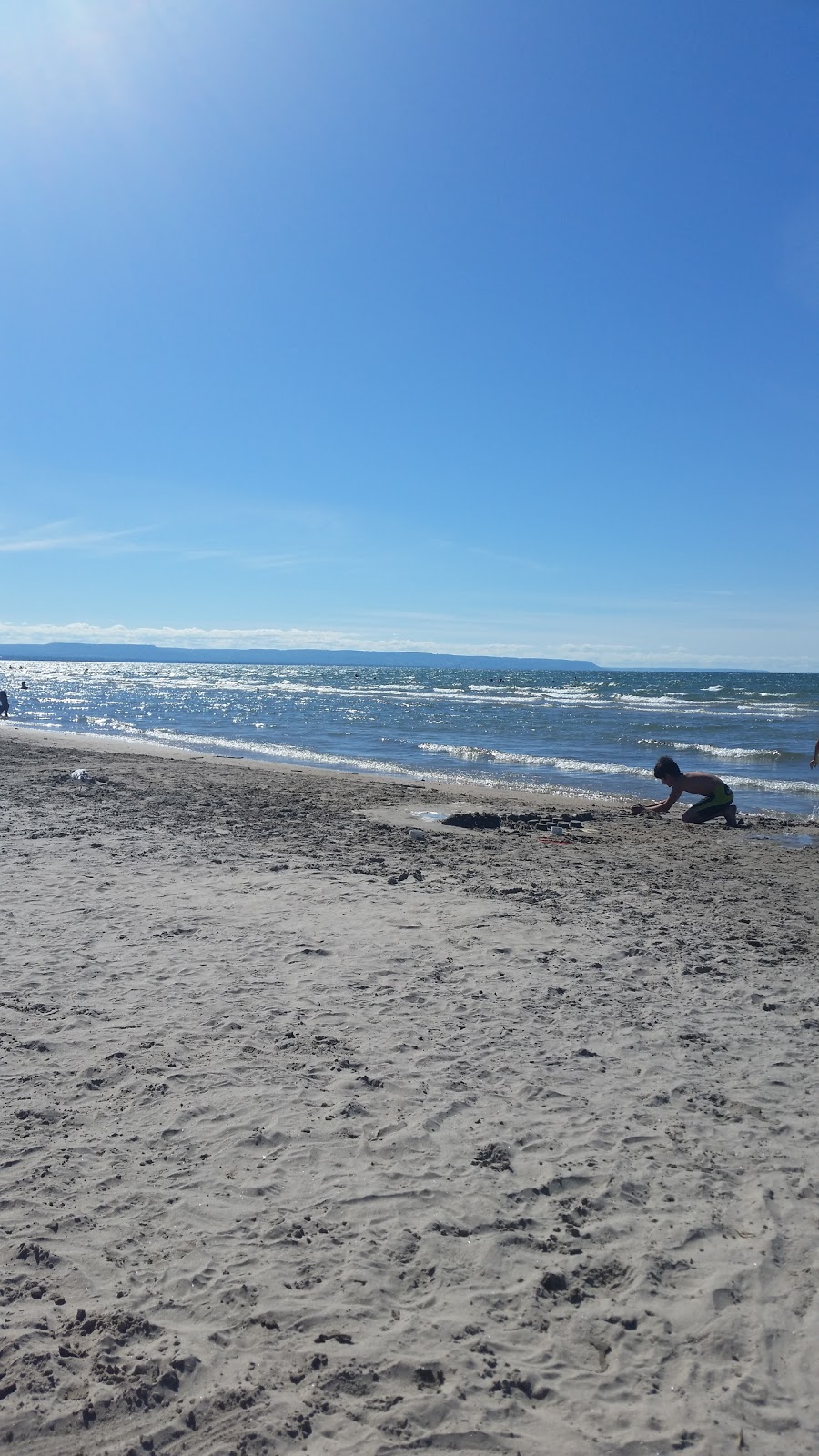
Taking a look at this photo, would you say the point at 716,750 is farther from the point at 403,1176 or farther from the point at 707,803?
the point at 403,1176

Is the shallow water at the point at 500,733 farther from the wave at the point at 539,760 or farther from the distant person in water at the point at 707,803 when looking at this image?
the distant person in water at the point at 707,803

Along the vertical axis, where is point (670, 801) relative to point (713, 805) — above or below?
above

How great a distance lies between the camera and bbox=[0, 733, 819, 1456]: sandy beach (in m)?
2.57

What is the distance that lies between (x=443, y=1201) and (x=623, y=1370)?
93cm

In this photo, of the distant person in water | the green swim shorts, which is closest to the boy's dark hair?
the distant person in water

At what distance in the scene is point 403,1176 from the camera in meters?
3.60

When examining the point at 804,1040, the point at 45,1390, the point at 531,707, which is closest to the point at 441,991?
the point at 804,1040

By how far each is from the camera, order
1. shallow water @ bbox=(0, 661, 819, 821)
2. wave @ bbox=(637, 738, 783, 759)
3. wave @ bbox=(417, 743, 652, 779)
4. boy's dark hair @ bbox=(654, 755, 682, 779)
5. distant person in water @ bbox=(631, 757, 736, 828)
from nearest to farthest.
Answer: boy's dark hair @ bbox=(654, 755, 682, 779) → distant person in water @ bbox=(631, 757, 736, 828) → shallow water @ bbox=(0, 661, 819, 821) → wave @ bbox=(417, 743, 652, 779) → wave @ bbox=(637, 738, 783, 759)

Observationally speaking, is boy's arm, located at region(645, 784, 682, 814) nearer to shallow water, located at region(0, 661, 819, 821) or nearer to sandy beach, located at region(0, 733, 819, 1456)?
shallow water, located at region(0, 661, 819, 821)

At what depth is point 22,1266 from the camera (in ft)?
9.86

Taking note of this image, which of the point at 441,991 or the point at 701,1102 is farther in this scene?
the point at 441,991

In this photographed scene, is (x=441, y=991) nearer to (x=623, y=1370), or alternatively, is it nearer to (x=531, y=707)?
(x=623, y=1370)

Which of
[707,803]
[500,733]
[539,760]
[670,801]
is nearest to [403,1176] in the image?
[670,801]

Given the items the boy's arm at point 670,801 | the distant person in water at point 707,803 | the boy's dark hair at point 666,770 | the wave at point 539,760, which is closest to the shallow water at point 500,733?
the wave at point 539,760
